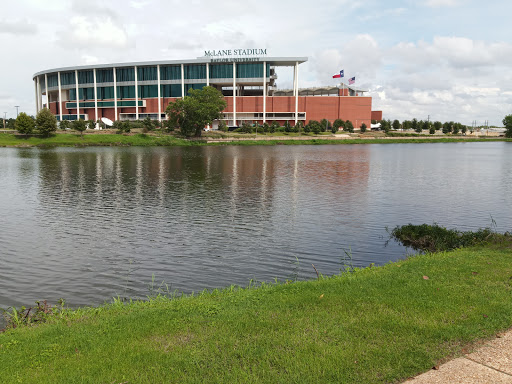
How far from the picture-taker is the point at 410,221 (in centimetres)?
2203

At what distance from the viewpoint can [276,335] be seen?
23.1 ft

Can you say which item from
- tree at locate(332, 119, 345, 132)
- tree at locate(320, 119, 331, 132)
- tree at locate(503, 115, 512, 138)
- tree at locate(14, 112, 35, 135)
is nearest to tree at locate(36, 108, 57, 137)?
tree at locate(14, 112, 35, 135)

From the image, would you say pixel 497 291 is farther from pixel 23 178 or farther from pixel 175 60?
pixel 175 60

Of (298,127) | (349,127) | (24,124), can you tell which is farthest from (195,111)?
(349,127)

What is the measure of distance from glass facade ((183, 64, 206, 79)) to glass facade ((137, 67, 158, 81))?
371 inches

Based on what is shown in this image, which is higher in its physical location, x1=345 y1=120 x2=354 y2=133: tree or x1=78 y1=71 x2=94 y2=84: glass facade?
x1=78 y1=71 x2=94 y2=84: glass facade

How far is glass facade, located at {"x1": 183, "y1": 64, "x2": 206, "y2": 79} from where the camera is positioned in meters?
130

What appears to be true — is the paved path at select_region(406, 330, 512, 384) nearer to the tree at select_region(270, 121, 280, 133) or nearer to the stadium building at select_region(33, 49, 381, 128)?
the tree at select_region(270, 121, 280, 133)

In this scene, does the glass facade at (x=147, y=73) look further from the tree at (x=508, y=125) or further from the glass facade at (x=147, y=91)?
the tree at (x=508, y=125)

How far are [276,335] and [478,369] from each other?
2924mm

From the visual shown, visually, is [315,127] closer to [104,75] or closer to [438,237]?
[104,75]

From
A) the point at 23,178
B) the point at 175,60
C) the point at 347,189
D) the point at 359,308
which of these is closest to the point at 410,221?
the point at 347,189

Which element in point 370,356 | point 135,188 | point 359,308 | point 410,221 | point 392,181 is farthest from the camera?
point 392,181

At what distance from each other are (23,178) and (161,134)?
69103 mm
